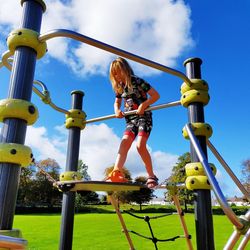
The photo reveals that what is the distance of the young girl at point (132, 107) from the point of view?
2975 millimetres

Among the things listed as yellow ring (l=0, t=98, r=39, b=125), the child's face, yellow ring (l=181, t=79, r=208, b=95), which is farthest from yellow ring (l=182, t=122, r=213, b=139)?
yellow ring (l=0, t=98, r=39, b=125)

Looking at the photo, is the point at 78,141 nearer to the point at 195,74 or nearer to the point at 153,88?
the point at 153,88

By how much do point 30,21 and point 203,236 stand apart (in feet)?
7.06

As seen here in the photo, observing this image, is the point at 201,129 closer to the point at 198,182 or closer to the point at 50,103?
the point at 198,182

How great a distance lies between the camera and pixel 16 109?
1759 mm

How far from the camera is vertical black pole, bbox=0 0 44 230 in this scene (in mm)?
1649

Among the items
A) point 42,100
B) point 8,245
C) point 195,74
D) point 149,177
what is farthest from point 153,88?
point 8,245

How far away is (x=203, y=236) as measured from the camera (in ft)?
7.82

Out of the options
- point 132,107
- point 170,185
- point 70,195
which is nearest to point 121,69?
point 132,107

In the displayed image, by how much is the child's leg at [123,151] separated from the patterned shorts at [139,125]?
0.06 metres

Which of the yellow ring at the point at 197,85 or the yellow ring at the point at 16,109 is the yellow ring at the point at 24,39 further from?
the yellow ring at the point at 197,85

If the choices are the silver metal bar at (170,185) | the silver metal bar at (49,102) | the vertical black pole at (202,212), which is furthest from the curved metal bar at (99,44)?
the silver metal bar at (49,102)

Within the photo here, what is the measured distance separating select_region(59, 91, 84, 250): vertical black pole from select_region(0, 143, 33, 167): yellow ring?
195 centimetres

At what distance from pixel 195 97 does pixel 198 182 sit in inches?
30.6
